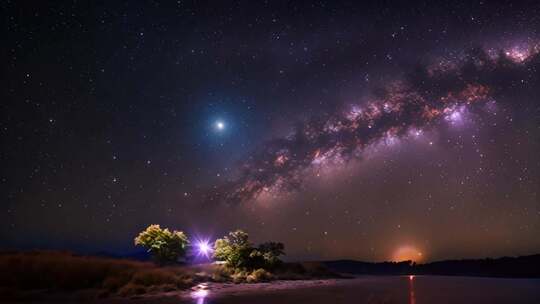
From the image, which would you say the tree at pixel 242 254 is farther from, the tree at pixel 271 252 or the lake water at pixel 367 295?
the lake water at pixel 367 295

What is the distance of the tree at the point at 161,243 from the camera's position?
5097 centimetres

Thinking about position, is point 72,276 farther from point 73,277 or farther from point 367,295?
point 367,295

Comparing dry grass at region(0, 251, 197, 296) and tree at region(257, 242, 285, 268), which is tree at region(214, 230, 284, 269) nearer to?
tree at region(257, 242, 285, 268)

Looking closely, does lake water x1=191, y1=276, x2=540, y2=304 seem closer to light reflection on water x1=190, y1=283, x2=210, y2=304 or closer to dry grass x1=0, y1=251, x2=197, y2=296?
light reflection on water x1=190, y1=283, x2=210, y2=304

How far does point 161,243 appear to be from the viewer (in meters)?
50.9

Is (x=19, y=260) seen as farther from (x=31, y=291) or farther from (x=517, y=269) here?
(x=517, y=269)

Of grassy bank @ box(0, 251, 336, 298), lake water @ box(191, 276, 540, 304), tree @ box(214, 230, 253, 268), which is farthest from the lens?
tree @ box(214, 230, 253, 268)

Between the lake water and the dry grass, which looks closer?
the lake water

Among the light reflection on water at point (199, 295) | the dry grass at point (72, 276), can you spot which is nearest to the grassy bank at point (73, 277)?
the dry grass at point (72, 276)

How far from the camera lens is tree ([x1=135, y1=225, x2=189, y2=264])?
51.0m

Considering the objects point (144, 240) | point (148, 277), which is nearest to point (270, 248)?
point (144, 240)

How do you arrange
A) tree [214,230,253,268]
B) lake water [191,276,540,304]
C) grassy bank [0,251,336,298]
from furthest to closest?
tree [214,230,253,268] < grassy bank [0,251,336,298] < lake water [191,276,540,304]

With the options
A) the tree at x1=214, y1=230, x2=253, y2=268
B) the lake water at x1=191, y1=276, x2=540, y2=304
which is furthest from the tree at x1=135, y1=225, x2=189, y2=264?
the lake water at x1=191, y1=276, x2=540, y2=304

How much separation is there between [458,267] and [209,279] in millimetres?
132907
